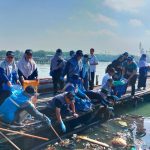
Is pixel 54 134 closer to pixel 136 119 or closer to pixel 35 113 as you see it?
pixel 35 113

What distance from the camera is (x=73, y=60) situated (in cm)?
1250

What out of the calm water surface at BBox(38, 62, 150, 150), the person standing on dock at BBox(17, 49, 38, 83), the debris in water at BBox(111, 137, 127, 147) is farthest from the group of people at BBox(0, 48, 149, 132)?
the debris in water at BBox(111, 137, 127, 147)

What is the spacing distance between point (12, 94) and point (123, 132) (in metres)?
4.79

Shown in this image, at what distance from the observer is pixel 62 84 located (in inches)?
570

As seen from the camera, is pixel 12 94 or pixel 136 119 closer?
pixel 12 94

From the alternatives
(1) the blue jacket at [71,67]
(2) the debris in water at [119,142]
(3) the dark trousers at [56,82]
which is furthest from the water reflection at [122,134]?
(3) the dark trousers at [56,82]

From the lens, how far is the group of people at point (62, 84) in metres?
8.80

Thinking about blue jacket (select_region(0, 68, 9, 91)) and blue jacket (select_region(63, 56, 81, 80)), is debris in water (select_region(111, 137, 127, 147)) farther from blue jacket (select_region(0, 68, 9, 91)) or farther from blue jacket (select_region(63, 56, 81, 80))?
blue jacket (select_region(0, 68, 9, 91))

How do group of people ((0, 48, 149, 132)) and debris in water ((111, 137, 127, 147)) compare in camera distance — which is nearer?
group of people ((0, 48, 149, 132))

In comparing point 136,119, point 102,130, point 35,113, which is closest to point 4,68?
point 35,113

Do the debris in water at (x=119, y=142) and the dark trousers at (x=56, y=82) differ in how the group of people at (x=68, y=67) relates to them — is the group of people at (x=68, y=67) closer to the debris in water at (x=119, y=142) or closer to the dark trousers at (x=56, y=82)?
the dark trousers at (x=56, y=82)

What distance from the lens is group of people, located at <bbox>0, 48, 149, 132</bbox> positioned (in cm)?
880

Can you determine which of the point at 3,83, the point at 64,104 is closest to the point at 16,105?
the point at 3,83

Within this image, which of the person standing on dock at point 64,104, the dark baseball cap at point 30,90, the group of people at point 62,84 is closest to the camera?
the dark baseball cap at point 30,90
